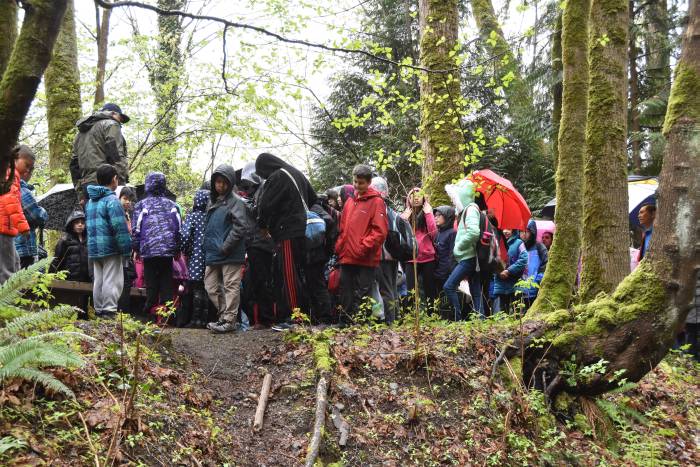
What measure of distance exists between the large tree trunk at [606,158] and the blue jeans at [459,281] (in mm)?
1558

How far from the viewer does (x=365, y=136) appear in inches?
715

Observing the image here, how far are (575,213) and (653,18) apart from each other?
39.0 ft

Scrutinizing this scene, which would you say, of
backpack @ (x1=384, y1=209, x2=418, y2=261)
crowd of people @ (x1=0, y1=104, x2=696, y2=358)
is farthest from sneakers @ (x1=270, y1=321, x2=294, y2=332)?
backpack @ (x1=384, y1=209, x2=418, y2=261)

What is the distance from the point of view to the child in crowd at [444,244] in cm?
959

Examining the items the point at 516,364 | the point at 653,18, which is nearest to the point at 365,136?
the point at 653,18

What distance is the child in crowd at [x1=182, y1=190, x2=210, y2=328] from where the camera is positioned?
28.1 feet

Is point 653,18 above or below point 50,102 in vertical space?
above

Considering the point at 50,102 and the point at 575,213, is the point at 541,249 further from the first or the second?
the point at 50,102

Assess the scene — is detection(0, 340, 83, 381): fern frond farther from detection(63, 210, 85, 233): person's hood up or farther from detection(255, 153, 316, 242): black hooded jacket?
detection(63, 210, 85, 233): person's hood up

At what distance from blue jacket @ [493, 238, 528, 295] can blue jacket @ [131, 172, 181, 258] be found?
5.02 m

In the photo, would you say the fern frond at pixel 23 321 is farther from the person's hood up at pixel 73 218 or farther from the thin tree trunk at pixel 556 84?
the thin tree trunk at pixel 556 84

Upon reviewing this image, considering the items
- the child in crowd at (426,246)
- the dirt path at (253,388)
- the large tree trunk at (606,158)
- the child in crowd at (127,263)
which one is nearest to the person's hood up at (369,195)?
the child in crowd at (426,246)

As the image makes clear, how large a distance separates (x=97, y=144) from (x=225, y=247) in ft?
8.97

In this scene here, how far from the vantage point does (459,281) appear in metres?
9.16
